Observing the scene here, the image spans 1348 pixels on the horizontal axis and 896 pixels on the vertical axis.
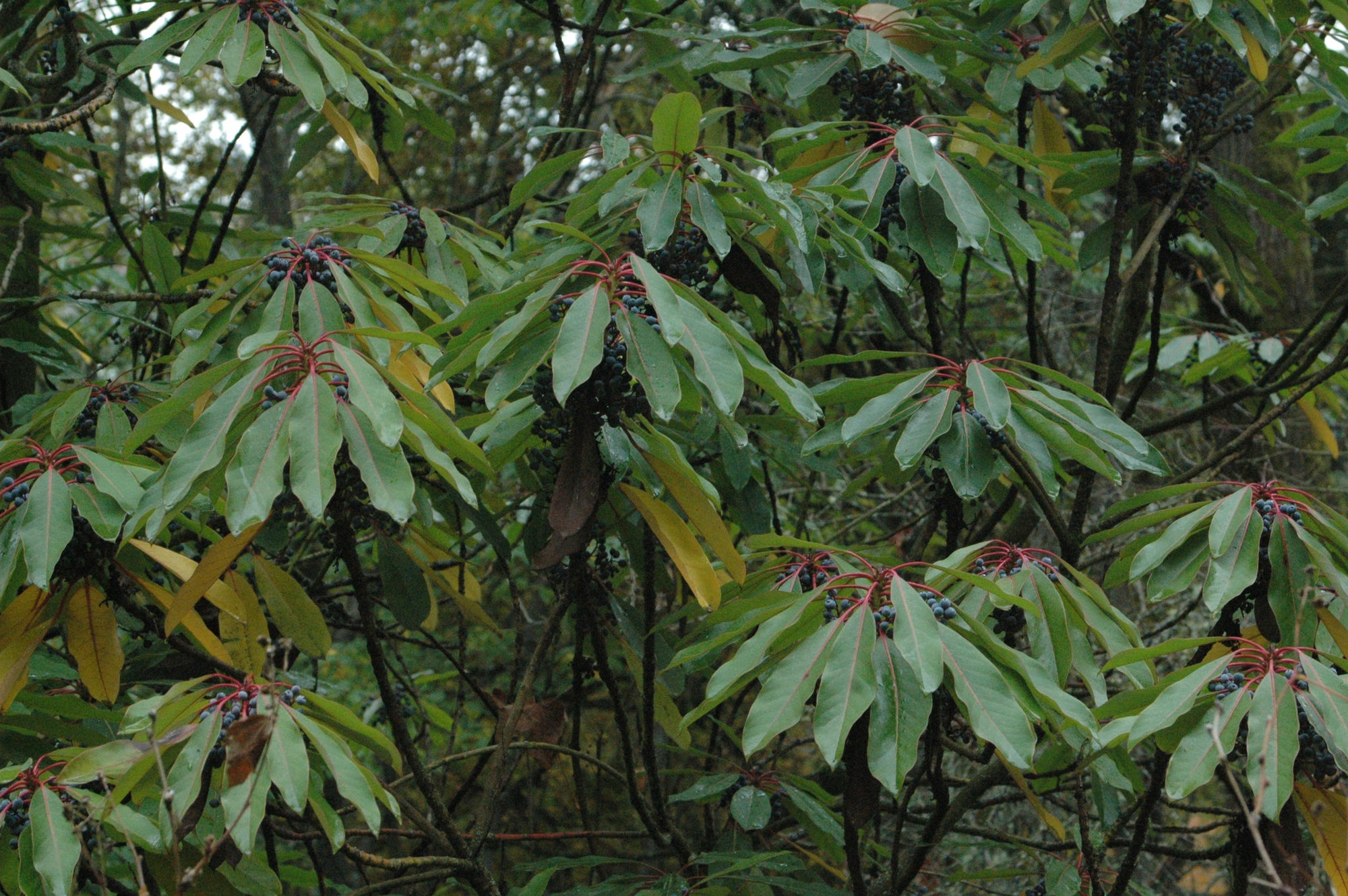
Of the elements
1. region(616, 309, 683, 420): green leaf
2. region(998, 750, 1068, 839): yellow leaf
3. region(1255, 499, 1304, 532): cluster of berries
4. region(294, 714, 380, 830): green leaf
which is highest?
region(616, 309, 683, 420): green leaf

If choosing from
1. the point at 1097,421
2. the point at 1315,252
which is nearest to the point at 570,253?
the point at 1097,421

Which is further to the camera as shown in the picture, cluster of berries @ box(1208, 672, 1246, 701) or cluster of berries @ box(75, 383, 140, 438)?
cluster of berries @ box(75, 383, 140, 438)

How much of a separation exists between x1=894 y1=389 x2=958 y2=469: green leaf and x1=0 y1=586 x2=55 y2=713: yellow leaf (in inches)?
58.8

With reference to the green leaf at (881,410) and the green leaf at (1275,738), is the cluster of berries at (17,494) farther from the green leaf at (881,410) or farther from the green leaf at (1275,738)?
the green leaf at (1275,738)

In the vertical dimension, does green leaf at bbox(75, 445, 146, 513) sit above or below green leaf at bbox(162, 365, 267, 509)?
below

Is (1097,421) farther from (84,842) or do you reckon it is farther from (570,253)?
(84,842)

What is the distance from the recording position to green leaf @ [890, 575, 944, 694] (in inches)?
61.6

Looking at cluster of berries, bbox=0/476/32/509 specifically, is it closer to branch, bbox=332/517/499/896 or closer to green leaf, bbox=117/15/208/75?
branch, bbox=332/517/499/896

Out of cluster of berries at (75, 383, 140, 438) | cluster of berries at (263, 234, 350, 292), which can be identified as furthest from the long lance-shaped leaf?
cluster of berries at (75, 383, 140, 438)

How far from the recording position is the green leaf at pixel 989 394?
76.5 inches

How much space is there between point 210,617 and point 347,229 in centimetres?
86

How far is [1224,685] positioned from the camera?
1662 millimetres

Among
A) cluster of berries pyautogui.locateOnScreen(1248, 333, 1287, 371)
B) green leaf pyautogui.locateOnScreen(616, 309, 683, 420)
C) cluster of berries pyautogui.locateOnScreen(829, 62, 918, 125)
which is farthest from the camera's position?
cluster of berries pyautogui.locateOnScreen(1248, 333, 1287, 371)

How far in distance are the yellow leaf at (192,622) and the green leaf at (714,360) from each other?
3.27ft
